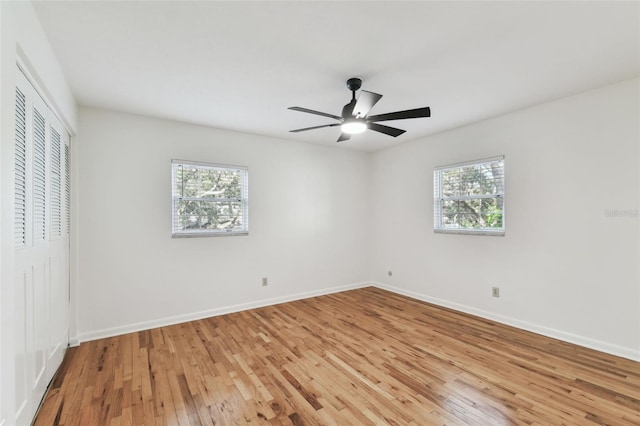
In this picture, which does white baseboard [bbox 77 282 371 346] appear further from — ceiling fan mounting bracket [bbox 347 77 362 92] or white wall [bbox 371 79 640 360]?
ceiling fan mounting bracket [bbox 347 77 362 92]

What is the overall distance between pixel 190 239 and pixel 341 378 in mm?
2545

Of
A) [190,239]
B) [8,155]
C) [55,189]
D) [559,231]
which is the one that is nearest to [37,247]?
[55,189]

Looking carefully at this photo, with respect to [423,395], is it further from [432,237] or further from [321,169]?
[321,169]

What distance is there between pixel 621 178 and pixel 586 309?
1.33m

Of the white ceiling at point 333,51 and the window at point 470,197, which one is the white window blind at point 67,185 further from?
the window at point 470,197

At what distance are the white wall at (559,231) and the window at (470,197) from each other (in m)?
0.10

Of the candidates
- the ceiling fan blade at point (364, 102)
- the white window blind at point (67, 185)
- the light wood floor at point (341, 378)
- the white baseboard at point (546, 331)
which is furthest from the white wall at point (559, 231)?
the white window blind at point (67, 185)

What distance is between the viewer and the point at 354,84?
2.62m

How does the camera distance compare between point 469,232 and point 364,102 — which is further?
point 469,232

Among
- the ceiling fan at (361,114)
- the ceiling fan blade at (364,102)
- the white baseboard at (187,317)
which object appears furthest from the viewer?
the white baseboard at (187,317)

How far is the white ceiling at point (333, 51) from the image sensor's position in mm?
1758

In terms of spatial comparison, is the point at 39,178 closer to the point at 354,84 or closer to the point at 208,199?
the point at 208,199

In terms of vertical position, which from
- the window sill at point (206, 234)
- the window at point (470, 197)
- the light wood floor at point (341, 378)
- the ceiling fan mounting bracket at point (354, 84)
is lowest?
the light wood floor at point (341, 378)

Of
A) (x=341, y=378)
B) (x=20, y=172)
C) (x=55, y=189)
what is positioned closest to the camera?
(x=20, y=172)
